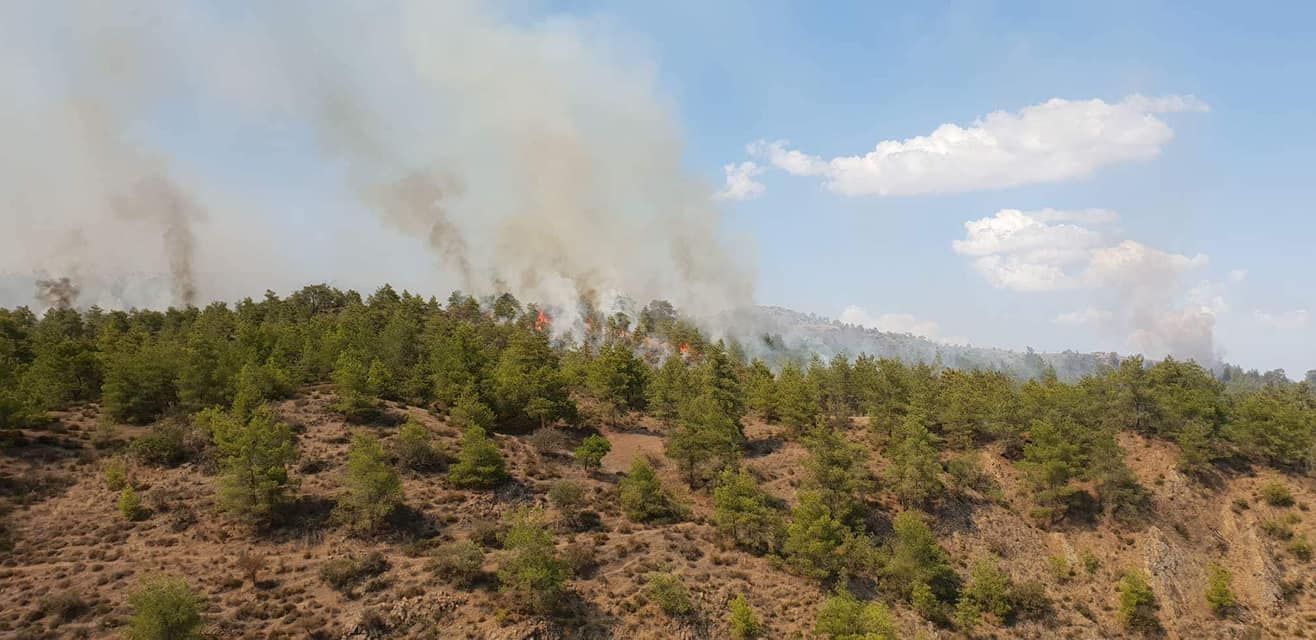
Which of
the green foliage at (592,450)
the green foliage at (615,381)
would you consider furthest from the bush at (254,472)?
Answer: the green foliage at (615,381)

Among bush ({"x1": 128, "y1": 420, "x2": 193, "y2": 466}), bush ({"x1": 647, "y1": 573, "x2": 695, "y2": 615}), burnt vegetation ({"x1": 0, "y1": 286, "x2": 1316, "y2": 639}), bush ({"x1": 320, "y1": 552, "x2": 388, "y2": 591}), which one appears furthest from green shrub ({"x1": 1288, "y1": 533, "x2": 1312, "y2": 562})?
bush ({"x1": 128, "y1": 420, "x2": 193, "y2": 466})

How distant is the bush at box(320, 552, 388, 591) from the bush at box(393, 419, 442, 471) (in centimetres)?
1376

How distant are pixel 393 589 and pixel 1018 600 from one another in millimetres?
54431

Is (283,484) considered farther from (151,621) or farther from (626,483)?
(626,483)

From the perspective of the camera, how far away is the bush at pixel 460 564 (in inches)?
1822

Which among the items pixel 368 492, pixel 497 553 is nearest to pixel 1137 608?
pixel 497 553

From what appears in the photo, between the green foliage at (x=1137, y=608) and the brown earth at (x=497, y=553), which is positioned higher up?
the brown earth at (x=497, y=553)

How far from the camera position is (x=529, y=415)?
242 ft

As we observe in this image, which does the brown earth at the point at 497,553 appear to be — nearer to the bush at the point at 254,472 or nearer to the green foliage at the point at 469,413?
the bush at the point at 254,472

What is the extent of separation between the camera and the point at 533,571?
4388 cm

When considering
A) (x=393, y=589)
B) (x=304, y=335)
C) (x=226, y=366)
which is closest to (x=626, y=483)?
(x=393, y=589)

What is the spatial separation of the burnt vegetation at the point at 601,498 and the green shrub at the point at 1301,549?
0.38 metres

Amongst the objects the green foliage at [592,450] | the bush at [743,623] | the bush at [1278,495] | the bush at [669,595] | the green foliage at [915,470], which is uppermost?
the green foliage at [592,450]

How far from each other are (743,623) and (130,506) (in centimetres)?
4791
